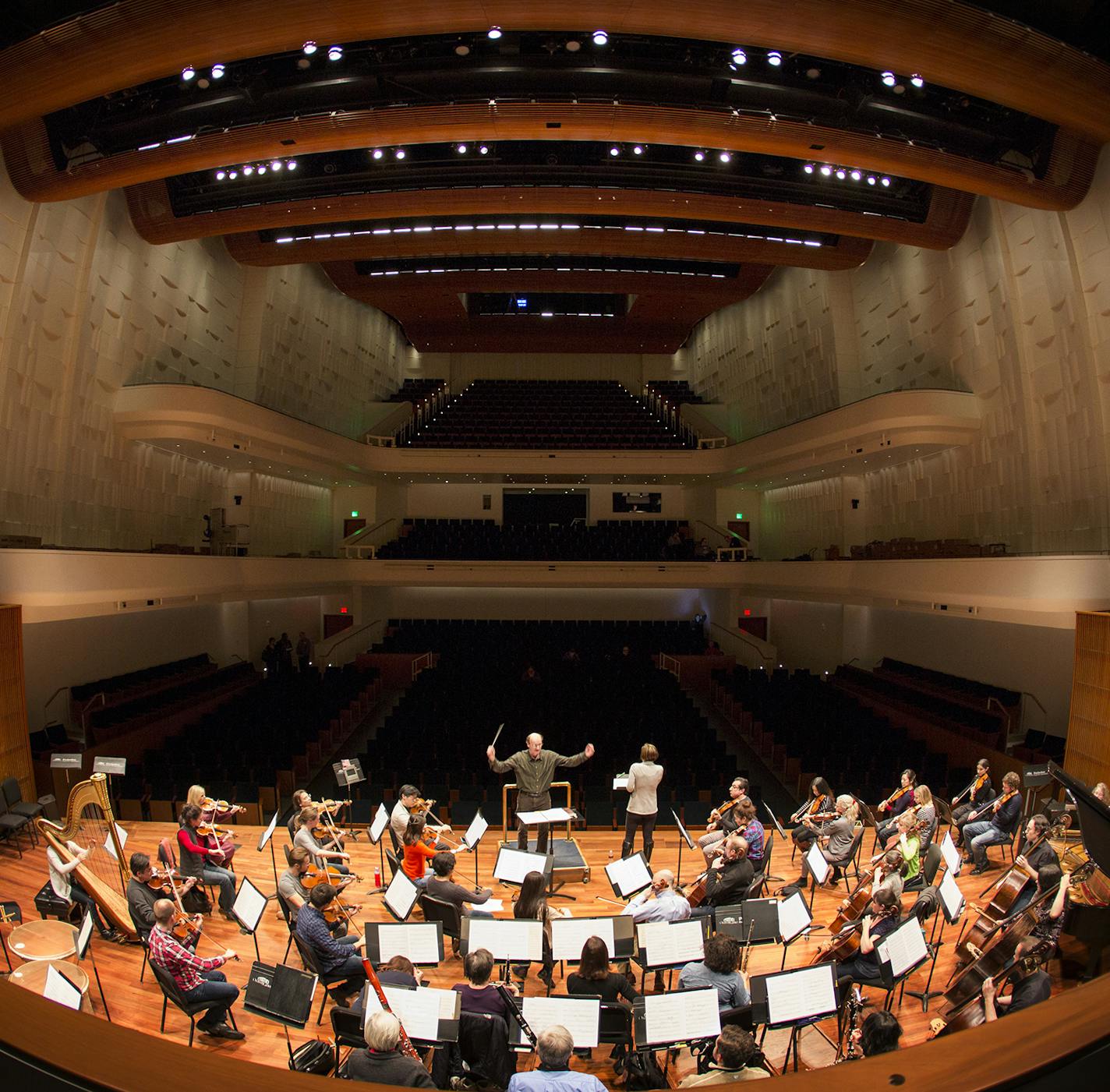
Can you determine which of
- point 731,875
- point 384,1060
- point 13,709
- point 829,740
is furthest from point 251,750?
point 829,740

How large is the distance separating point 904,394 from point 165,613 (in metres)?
16.5

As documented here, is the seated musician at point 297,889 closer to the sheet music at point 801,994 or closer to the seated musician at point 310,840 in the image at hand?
the seated musician at point 310,840

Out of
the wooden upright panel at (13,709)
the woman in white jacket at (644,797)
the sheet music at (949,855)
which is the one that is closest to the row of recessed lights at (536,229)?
the wooden upright panel at (13,709)

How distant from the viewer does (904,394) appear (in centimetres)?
1390

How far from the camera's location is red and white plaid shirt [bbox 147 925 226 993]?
183 inches

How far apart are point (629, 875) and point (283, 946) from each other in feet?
9.89

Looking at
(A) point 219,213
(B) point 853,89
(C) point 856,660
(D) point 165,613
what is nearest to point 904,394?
(B) point 853,89

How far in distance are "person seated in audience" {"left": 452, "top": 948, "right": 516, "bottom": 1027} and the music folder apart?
870 mm

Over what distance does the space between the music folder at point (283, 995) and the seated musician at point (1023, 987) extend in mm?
3805

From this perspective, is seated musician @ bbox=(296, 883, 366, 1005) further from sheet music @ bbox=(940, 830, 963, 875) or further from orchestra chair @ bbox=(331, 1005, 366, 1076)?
sheet music @ bbox=(940, 830, 963, 875)

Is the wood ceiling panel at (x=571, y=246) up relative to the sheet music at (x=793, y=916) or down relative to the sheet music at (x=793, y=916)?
up

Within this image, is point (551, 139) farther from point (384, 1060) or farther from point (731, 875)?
point (384, 1060)

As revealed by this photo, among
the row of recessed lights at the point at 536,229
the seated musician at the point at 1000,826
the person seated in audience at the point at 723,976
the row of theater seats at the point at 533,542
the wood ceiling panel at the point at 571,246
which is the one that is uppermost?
the row of recessed lights at the point at 536,229

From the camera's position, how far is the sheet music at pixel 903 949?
457cm
